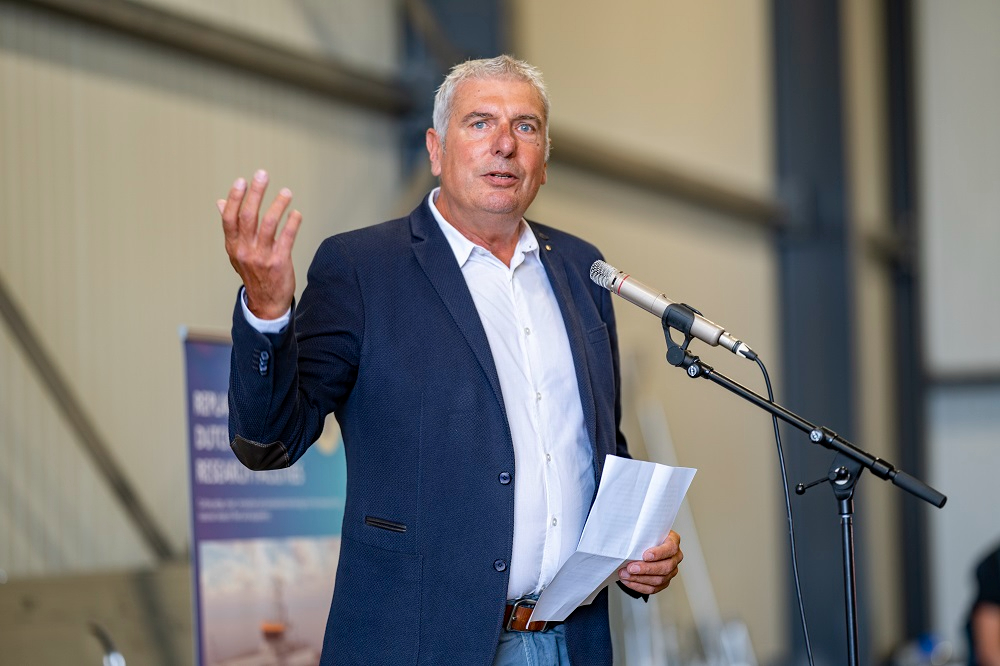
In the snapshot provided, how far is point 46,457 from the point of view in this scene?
3660 mm

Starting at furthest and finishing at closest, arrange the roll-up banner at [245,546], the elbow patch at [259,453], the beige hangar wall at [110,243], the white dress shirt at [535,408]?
the beige hangar wall at [110,243] < the roll-up banner at [245,546] < the white dress shirt at [535,408] < the elbow patch at [259,453]

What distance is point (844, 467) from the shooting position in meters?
1.97

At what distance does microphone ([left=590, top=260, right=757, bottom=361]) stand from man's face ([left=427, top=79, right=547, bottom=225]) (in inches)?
7.1

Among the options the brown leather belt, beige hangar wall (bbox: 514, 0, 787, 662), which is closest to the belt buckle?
the brown leather belt

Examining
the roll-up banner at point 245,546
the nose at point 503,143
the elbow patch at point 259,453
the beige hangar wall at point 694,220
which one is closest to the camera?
the elbow patch at point 259,453

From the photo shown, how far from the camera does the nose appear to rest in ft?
6.81

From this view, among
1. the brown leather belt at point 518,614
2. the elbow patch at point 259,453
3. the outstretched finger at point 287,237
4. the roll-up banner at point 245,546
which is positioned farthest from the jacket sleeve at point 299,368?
the roll-up banner at point 245,546

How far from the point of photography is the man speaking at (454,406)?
187 cm

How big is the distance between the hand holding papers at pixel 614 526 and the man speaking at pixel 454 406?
4 cm

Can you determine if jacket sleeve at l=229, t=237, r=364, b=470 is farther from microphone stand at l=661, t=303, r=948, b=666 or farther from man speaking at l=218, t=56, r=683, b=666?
microphone stand at l=661, t=303, r=948, b=666

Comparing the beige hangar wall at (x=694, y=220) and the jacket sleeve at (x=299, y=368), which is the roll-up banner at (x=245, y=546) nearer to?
the jacket sleeve at (x=299, y=368)

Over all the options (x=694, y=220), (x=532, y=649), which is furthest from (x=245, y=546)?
(x=694, y=220)

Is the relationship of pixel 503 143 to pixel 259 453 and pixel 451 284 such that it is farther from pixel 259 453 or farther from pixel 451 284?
pixel 259 453

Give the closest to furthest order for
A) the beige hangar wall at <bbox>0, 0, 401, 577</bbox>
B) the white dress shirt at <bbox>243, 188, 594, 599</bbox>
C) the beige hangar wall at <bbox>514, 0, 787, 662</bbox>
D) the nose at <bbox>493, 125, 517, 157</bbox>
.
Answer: the white dress shirt at <bbox>243, 188, 594, 599</bbox>
the nose at <bbox>493, 125, 517, 157</bbox>
the beige hangar wall at <bbox>0, 0, 401, 577</bbox>
the beige hangar wall at <bbox>514, 0, 787, 662</bbox>
